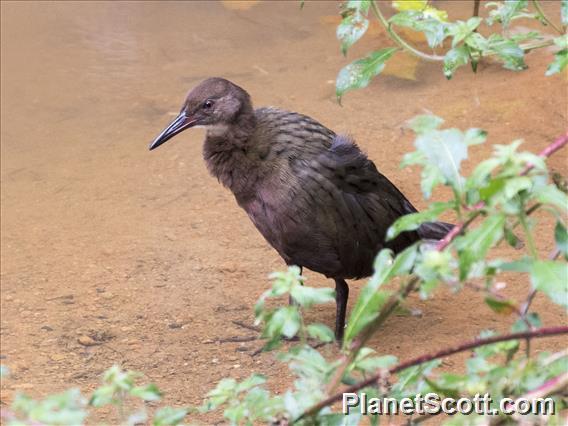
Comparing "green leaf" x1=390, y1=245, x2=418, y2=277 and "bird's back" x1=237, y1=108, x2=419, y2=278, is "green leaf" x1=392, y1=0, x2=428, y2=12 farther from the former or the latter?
"green leaf" x1=390, y1=245, x2=418, y2=277

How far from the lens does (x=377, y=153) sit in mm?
6387

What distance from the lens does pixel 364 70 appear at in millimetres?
2920

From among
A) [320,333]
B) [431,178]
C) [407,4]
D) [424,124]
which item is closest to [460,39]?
[424,124]

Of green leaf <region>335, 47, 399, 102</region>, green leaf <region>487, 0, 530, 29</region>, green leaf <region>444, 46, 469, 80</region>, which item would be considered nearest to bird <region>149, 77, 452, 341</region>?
green leaf <region>335, 47, 399, 102</region>

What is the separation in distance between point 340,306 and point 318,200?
0.65 meters

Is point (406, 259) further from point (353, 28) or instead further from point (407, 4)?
point (407, 4)

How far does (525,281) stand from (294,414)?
125 inches

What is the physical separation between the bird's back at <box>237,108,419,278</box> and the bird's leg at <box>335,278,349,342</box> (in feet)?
0.65

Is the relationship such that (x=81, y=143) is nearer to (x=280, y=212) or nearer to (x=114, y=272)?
(x=114, y=272)

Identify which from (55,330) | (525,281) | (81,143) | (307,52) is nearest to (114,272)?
(55,330)

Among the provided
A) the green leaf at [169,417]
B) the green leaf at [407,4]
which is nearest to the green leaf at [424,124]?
the green leaf at [169,417]

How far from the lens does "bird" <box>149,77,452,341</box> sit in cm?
451

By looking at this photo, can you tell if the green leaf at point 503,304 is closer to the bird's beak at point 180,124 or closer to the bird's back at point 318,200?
the bird's back at point 318,200

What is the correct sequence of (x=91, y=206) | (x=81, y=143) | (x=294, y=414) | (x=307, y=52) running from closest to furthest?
(x=294, y=414), (x=91, y=206), (x=81, y=143), (x=307, y=52)
